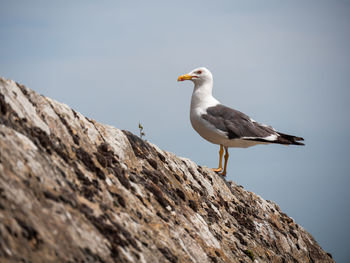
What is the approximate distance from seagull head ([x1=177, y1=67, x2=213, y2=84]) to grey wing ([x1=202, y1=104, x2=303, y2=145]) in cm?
125

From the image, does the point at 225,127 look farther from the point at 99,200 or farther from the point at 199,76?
the point at 99,200

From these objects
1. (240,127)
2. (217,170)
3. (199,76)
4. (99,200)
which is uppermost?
(199,76)

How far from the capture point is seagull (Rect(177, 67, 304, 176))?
47.6 ft

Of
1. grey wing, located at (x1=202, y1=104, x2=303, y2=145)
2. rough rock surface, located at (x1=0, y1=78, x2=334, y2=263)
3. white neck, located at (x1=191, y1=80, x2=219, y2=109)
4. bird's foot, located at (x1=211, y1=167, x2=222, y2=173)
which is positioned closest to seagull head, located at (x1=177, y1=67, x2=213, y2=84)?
white neck, located at (x1=191, y1=80, x2=219, y2=109)

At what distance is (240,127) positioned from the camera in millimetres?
14680

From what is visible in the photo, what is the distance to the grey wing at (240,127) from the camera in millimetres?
14508

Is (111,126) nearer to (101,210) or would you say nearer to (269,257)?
(101,210)

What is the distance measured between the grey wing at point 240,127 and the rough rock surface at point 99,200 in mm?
2171

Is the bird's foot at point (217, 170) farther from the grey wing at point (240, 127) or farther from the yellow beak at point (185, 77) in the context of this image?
the yellow beak at point (185, 77)

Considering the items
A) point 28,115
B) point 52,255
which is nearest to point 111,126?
point 28,115

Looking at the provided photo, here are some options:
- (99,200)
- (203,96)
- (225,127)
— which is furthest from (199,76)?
(99,200)

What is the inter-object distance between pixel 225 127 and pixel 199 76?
8.35 feet

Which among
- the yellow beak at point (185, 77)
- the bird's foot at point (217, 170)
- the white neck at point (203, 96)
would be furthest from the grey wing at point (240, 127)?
the yellow beak at point (185, 77)

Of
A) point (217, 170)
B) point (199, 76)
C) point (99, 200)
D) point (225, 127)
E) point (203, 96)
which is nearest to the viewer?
point (99, 200)
